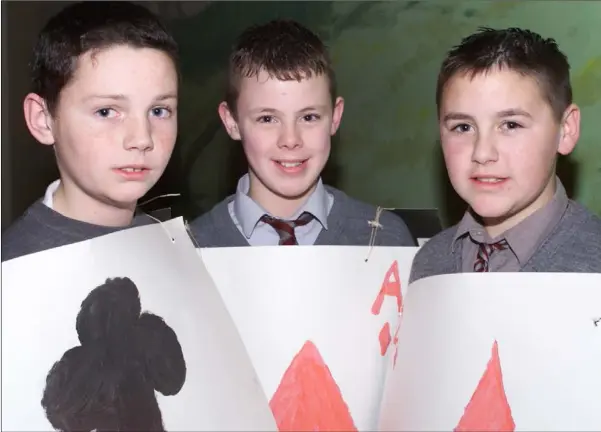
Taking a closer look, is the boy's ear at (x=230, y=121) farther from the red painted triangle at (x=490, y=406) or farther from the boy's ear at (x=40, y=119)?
the red painted triangle at (x=490, y=406)

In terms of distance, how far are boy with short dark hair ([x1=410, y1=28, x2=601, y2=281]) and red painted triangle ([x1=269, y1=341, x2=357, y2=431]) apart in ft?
0.69

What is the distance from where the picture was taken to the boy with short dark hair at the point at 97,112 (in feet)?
3.29

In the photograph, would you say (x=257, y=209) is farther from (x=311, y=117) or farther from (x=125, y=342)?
(x=125, y=342)

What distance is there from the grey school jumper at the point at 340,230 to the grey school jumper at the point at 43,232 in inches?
7.1

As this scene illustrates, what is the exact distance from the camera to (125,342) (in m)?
0.97

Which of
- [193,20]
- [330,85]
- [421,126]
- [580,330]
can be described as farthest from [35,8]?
[580,330]

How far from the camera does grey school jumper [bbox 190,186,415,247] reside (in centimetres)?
118

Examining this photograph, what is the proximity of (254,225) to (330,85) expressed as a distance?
0.27 metres

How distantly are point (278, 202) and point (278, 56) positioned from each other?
25 centimetres

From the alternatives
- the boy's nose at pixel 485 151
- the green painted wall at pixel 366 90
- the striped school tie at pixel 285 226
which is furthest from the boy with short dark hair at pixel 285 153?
the green painted wall at pixel 366 90

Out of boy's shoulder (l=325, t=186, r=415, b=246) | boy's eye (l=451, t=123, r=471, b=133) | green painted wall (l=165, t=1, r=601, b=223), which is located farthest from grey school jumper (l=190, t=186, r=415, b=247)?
green painted wall (l=165, t=1, r=601, b=223)

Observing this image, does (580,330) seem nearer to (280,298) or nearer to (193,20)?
(280,298)

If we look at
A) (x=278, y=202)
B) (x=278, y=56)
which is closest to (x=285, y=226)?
(x=278, y=202)

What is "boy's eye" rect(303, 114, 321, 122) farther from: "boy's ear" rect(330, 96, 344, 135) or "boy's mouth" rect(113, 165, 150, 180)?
"boy's mouth" rect(113, 165, 150, 180)
